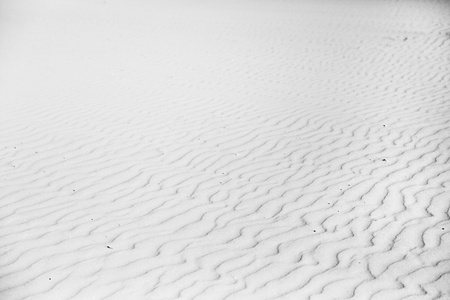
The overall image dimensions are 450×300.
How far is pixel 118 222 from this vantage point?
19.7ft

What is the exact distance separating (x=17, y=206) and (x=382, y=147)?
460 cm

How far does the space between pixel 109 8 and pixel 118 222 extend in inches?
671

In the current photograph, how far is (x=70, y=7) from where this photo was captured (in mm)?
21594

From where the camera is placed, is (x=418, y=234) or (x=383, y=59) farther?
(x=383, y=59)

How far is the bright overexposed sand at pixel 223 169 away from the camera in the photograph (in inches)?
198

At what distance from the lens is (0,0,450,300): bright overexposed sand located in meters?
5.02

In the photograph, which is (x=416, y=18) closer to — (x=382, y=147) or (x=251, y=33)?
(x=251, y=33)

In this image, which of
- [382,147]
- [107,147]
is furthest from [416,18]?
[107,147]

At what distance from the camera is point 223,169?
7.50 m

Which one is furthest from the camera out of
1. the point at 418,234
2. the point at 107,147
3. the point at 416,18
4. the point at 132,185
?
the point at 416,18

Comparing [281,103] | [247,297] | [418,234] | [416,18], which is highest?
[416,18]

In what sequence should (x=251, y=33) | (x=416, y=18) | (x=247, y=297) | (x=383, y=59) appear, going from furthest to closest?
(x=416, y=18), (x=251, y=33), (x=383, y=59), (x=247, y=297)

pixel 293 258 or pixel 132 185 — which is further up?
pixel 132 185

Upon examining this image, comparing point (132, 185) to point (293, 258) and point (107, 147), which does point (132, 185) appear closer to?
point (107, 147)
